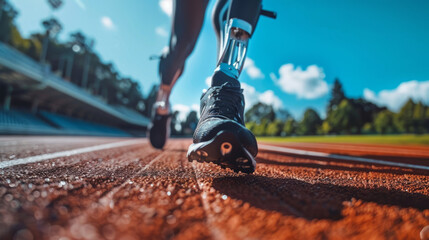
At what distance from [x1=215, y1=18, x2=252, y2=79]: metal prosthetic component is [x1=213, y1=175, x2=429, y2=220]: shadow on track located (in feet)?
1.69

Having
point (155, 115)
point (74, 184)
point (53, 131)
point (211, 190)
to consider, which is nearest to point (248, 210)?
point (211, 190)

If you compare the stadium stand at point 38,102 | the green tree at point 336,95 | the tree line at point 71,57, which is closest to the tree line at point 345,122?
the green tree at point 336,95

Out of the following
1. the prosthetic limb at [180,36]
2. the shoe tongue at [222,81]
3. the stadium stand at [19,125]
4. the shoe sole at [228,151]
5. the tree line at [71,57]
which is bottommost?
the stadium stand at [19,125]

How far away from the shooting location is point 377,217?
0.30m

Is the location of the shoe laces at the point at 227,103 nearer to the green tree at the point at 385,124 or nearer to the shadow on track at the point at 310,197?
the shadow on track at the point at 310,197

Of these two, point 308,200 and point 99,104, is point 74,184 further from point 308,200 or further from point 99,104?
point 99,104

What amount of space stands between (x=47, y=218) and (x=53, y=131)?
15.3 meters

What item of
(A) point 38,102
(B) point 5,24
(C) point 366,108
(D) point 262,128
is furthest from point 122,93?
(C) point 366,108

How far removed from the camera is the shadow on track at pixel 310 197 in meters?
0.32

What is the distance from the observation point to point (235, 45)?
93cm

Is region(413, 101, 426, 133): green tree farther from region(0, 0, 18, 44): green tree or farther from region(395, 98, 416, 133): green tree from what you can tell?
region(0, 0, 18, 44): green tree

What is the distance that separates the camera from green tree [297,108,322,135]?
32688 mm

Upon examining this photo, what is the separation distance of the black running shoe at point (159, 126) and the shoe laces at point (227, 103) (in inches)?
55.1

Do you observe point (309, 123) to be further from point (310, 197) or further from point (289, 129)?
point (310, 197)
